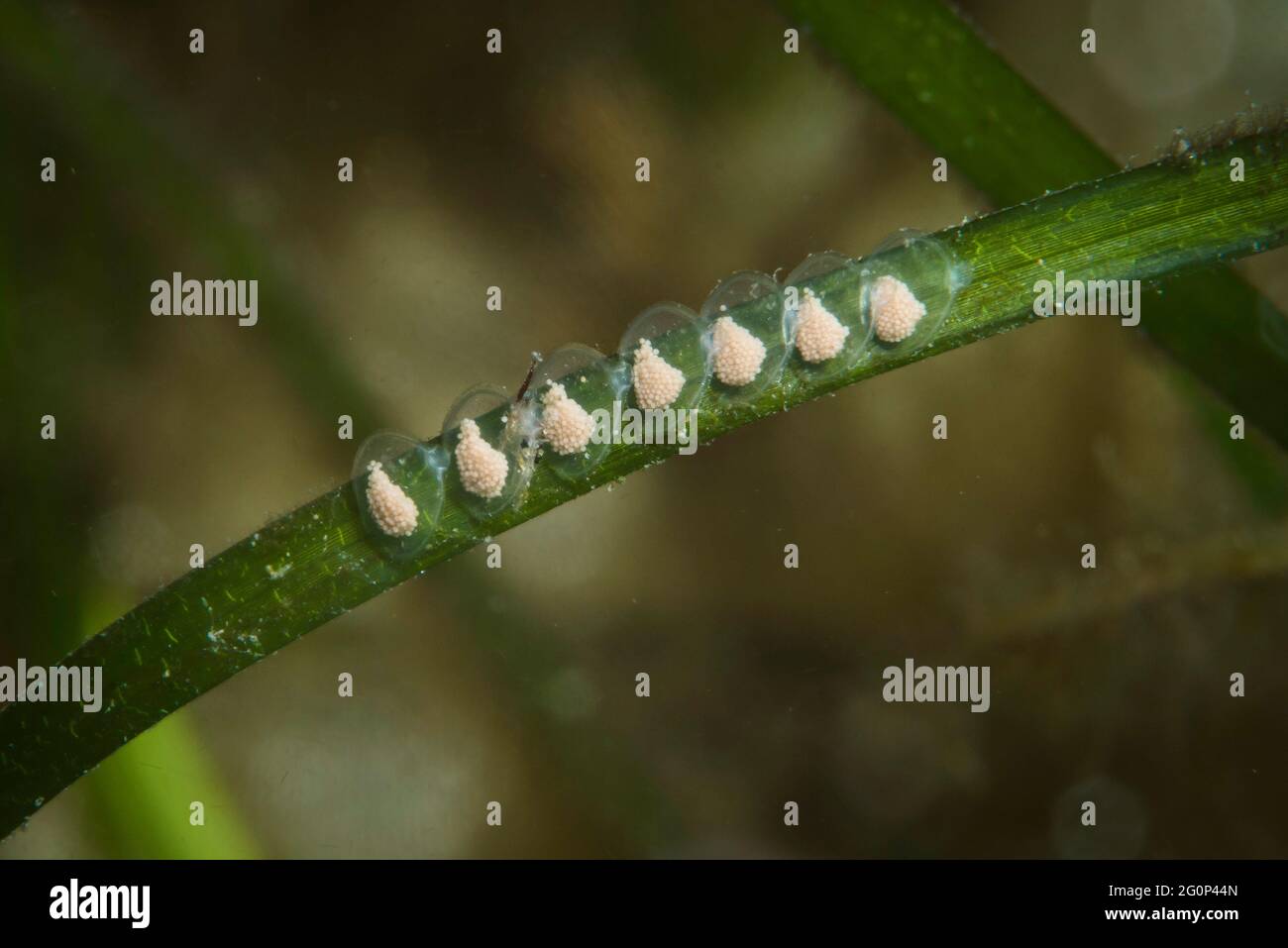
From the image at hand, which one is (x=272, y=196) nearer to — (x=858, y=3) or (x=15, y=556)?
(x=15, y=556)

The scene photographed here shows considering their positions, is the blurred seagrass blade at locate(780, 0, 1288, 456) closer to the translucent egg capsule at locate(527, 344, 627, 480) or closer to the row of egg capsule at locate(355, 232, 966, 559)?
the row of egg capsule at locate(355, 232, 966, 559)

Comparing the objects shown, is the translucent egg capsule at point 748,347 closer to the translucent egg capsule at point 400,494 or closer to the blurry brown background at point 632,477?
the translucent egg capsule at point 400,494

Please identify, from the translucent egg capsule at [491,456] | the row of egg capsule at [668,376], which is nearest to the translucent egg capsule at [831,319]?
the row of egg capsule at [668,376]

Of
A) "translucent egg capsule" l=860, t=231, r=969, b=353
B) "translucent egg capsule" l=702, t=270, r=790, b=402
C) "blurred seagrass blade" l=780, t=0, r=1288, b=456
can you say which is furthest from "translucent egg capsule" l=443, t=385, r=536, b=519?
"blurred seagrass blade" l=780, t=0, r=1288, b=456

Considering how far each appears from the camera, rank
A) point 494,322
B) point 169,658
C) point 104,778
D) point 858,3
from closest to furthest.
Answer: point 169,658 → point 858,3 → point 104,778 → point 494,322

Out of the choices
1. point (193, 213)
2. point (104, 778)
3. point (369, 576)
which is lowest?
point (104, 778)

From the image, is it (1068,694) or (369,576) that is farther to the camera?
(1068,694)
